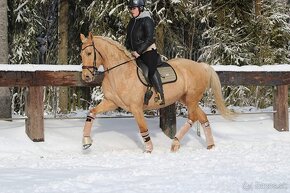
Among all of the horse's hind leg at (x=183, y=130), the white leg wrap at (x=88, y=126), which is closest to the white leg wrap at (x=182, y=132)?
the horse's hind leg at (x=183, y=130)

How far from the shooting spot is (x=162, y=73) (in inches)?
312

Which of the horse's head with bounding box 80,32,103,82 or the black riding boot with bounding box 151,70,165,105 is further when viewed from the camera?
the black riding boot with bounding box 151,70,165,105

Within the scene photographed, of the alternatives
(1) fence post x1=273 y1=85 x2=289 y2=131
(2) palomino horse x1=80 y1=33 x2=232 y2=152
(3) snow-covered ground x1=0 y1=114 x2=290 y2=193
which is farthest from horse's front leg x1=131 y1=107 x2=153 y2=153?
(1) fence post x1=273 y1=85 x2=289 y2=131

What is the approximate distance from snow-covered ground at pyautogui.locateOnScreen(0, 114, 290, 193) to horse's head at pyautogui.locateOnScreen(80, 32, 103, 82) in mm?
1225

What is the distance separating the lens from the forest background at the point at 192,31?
49.2 feet

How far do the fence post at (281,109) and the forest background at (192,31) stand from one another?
474 centimetres

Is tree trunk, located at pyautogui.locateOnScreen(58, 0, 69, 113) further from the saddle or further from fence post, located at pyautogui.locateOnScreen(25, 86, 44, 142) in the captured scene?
the saddle

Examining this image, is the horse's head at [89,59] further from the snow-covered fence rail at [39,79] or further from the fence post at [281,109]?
the fence post at [281,109]

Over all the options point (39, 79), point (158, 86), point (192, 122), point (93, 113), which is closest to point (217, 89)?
point (192, 122)

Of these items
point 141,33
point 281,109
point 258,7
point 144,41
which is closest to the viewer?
point 144,41

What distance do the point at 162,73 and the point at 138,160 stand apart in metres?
1.84

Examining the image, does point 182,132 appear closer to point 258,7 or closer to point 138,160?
point 138,160

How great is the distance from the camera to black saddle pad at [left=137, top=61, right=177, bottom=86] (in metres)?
7.70

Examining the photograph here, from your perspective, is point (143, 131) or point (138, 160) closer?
point (138, 160)
